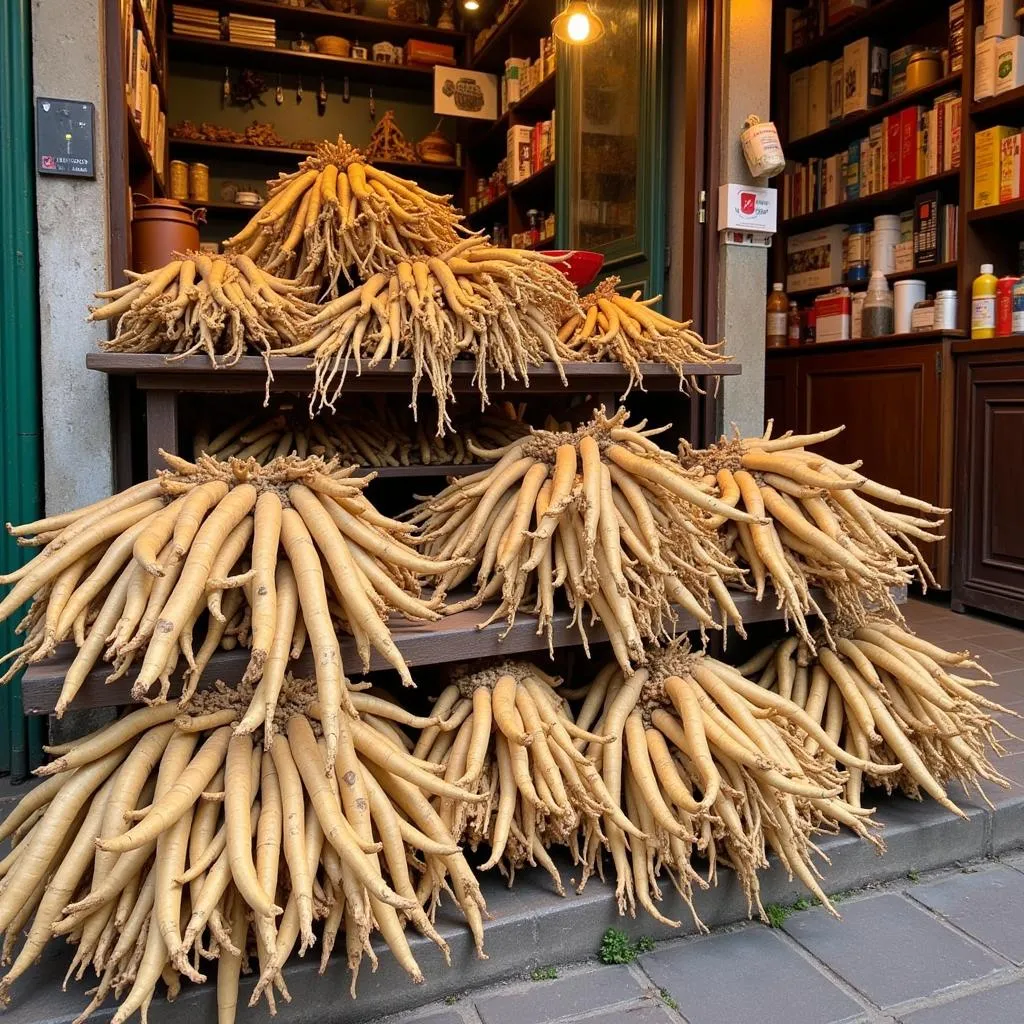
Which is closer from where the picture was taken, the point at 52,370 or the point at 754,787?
the point at 754,787

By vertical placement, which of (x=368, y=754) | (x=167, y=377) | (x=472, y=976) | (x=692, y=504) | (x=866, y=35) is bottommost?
(x=472, y=976)

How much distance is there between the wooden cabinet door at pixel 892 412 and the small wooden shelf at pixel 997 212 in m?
0.53

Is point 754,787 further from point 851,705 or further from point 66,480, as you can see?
point 66,480

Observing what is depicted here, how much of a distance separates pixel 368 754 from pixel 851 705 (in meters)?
1.02

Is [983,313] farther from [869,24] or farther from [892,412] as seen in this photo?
[869,24]

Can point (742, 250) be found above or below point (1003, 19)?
below

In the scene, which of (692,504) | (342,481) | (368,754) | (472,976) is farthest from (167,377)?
(472,976)

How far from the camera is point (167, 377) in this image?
78.1 inches

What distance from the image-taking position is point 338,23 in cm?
610

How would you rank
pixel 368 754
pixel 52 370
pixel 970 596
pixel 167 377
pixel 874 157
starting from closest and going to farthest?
1. pixel 368 754
2. pixel 167 377
3. pixel 52 370
4. pixel 970 596
5. pixel 874 157

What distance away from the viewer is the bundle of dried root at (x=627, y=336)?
245cm

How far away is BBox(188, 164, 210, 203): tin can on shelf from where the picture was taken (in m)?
5.64

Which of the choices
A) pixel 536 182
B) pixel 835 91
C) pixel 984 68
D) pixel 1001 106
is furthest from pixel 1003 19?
pixel 536 182

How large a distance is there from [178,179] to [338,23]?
5.50ft
